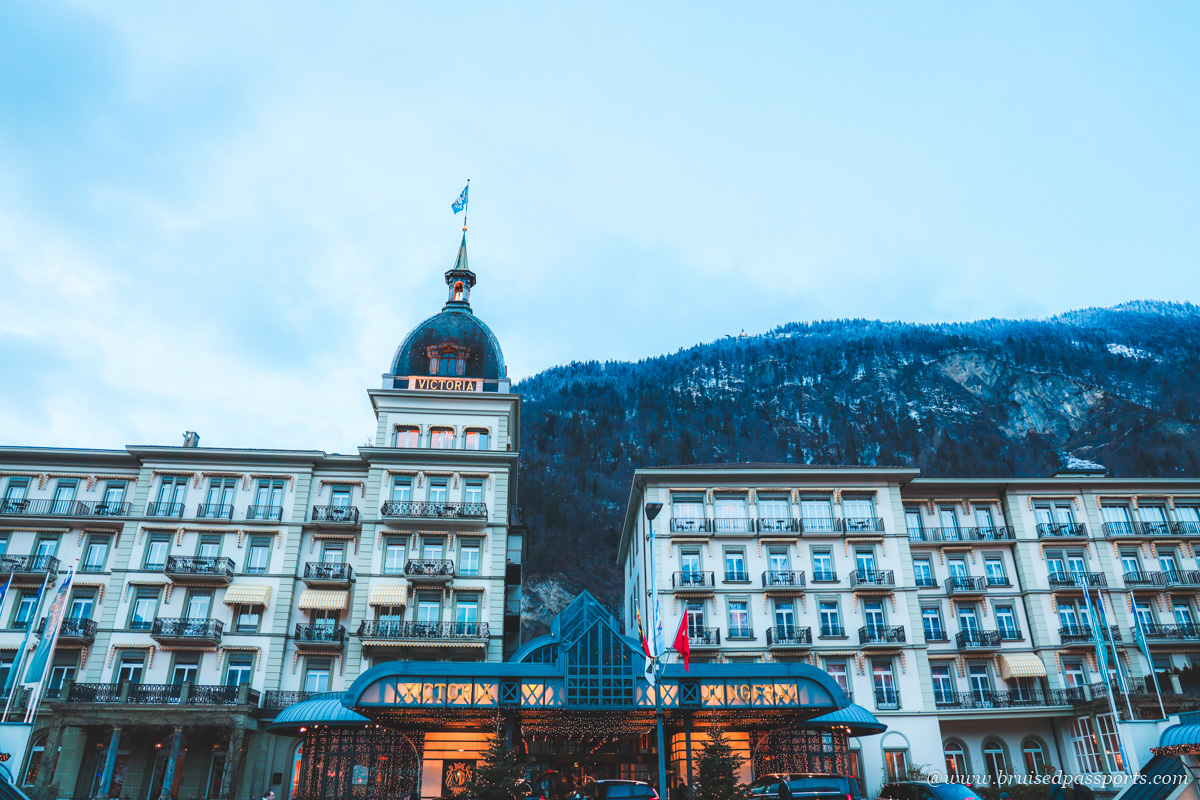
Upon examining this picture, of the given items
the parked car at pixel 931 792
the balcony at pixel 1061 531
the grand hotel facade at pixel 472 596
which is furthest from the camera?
the balcony at pixel 1061 531

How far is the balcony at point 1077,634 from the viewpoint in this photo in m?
43.9

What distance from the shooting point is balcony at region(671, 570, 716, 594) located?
4297 centimetres

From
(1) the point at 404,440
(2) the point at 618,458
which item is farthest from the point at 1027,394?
(1) the point at 404,440

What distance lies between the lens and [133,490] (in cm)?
4397

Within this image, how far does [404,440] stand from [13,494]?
852 inches

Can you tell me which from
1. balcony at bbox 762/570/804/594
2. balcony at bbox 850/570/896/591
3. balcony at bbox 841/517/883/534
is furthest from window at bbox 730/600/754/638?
balcony at bbox 841/517/883/534

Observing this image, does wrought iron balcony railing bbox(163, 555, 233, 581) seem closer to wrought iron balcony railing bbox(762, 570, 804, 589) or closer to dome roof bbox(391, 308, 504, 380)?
dome roof bbox(391, 308, 504, 380)

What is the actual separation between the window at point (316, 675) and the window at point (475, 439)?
13669 mm

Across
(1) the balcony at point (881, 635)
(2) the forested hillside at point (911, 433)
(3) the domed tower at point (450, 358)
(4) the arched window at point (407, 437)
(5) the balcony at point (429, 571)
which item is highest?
(2) the forested hillside at point (911, 433)

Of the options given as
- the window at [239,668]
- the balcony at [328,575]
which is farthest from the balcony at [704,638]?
the window at [239,668]

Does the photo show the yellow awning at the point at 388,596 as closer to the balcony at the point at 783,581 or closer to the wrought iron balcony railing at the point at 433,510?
the wrought iron balcony railing at the point at 433,510

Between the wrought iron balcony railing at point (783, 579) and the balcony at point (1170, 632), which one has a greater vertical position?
the wrought iron balcony railing at point (783, 579)

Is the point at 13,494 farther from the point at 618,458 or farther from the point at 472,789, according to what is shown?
the point at 618,458

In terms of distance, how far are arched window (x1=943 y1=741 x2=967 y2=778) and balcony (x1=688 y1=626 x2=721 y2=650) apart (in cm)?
1402
